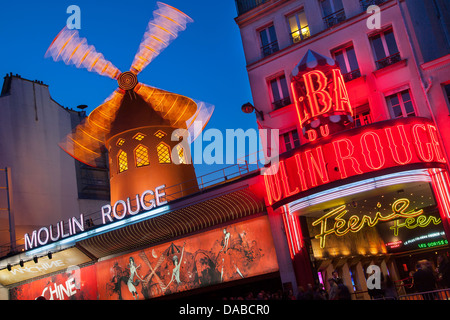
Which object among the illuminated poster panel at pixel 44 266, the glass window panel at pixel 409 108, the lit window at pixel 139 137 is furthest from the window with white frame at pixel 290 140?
the illuminated poster panel at pixel 44 266

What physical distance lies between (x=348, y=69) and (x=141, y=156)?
7872 millimetres

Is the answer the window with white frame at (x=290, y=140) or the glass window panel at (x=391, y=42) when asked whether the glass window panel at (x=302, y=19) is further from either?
the window with white frame at (x=290, y=140)

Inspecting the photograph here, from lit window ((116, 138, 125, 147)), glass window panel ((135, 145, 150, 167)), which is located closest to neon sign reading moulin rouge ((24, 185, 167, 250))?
glass window panel ((135, 145, 150, 167))

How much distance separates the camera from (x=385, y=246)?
16.6 m

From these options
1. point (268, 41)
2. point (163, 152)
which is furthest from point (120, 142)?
point (268, 41)

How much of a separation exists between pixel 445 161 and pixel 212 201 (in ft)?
18.6

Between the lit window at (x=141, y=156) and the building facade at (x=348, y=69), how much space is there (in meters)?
5.14

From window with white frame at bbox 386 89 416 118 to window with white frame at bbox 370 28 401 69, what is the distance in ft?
2.68

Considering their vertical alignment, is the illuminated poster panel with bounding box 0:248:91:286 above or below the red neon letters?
below

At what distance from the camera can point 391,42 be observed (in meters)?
11.2

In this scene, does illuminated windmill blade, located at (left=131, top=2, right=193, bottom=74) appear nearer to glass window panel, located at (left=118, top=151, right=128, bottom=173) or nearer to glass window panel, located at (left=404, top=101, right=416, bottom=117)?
glass window panel, located at (left=118, top=151, right=128, bottom=173)

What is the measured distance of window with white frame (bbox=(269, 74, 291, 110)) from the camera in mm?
12247

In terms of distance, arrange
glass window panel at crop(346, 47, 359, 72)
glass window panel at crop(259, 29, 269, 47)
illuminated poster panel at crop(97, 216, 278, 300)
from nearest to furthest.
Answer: glass window panel at crop(346, 47, 359, 72) < illuminated poster panel at crop(97, 216, 278, 300) < glass window panel at crop(259, 29, 269, 47)
